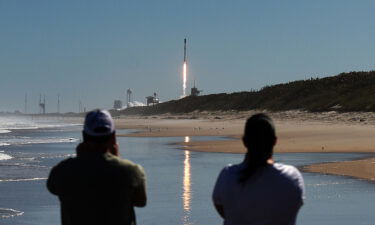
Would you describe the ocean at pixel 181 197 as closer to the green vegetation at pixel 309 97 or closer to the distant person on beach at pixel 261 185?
the distant person on beach at pixel 261 185

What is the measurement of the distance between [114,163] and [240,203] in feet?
2.48

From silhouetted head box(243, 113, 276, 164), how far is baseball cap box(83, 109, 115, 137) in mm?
800

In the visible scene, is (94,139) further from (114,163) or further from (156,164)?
(156,164)

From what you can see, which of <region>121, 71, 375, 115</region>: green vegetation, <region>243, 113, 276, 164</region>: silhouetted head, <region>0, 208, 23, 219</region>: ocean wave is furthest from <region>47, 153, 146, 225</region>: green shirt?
<region>121, 71, 375, 115</region>: green vegetation

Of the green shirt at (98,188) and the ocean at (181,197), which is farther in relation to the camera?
the ocean at (181,197)

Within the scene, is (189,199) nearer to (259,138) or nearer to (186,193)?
(186,193)

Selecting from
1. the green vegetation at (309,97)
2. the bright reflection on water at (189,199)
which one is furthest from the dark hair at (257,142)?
the green vegetation at (309,97)

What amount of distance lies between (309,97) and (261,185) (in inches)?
3356

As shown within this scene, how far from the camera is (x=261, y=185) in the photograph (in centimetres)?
400

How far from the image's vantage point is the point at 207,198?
12.1 meters

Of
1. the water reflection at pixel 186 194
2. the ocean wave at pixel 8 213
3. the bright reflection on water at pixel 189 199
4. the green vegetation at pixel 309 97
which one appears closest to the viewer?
the bright reflection on water at pixel 189 199

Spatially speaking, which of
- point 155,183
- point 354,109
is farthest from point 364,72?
point 155,183

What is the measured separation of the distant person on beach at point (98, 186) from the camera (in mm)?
4016

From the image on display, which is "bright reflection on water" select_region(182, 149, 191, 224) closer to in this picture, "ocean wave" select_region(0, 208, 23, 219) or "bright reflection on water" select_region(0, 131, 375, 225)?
"bright reflection on water" select_region(0, 131, 375, 225)
